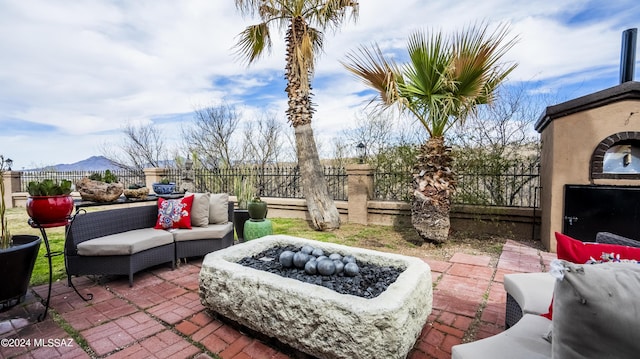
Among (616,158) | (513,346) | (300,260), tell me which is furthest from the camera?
(616,158)

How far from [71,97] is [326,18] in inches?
302

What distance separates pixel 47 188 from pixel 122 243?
36.1 inches

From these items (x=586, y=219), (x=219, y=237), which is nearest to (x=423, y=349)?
(x=219, y=237)

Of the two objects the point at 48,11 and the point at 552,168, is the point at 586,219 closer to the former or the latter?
the point at 552,168

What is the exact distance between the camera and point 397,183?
671 centimetres

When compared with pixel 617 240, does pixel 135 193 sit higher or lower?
higher

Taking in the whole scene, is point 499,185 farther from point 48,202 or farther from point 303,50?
point 48,202

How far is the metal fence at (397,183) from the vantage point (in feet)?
18.5

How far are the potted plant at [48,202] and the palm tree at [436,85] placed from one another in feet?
12.8

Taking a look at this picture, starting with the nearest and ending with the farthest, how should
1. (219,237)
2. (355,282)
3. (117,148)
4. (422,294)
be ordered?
(422,294) → (355,282) → (219,237) → (117,148)

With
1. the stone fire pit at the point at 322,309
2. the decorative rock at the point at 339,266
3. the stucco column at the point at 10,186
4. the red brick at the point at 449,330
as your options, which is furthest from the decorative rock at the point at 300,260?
the stucco column at the point at 10,186

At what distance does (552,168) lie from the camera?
425cm

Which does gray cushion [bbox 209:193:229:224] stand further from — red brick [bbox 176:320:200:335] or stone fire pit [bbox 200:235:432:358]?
red brick [bbox 176:320:200:335]

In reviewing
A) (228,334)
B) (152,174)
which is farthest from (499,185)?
(152,174)
